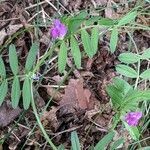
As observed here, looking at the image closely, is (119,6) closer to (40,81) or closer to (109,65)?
(109,65)

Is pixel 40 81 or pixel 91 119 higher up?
pixel 40 81

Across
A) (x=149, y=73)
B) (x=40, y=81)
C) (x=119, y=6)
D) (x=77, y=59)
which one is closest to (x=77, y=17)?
(x=77, y=59)

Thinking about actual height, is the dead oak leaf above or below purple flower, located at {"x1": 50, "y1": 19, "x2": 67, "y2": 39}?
below

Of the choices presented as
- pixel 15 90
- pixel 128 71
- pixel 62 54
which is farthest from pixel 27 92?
pixel 128 71

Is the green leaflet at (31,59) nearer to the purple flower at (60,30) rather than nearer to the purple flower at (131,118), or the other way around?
the purple flower at (60,30)

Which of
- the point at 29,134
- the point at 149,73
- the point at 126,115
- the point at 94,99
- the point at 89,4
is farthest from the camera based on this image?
the point at 89,4

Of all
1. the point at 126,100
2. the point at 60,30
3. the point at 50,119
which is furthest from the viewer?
the point at 50,119

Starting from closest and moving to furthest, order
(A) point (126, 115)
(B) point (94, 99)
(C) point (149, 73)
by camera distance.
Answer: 1. (A) point (126, 115)
2. (C) point (149, 73)
3. (B) point (94, 99)

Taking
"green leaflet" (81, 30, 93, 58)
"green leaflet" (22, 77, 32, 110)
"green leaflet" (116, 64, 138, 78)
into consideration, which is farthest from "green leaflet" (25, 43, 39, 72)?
"green leaflet" (116, 64, 138, 78)

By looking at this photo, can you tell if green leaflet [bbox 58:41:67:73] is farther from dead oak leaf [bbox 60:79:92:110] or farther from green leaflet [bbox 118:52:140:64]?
dead oak leaf [bbox 60:79:92:110]

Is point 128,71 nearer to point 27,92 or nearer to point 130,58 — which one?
point 130,58

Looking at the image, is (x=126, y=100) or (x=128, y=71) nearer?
(x=126, y=100)
